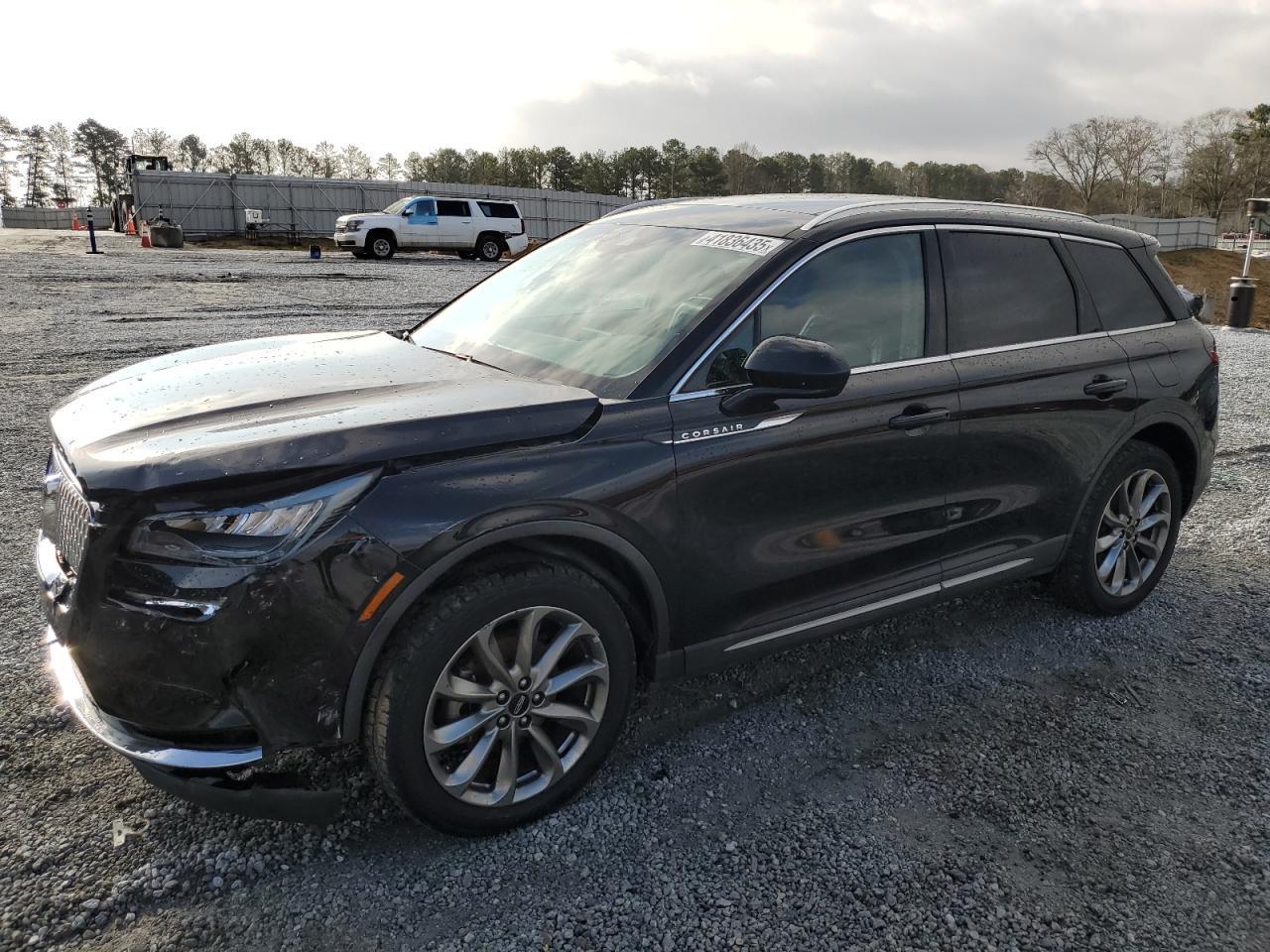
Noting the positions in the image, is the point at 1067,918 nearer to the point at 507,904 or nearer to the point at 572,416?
the point at 507,904

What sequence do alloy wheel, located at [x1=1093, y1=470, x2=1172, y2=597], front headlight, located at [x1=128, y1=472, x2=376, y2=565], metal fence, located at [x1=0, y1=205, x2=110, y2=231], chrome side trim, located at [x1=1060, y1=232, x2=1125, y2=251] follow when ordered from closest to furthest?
front headlight, located at [x1=128, y1=472, x2=376, y2=565], chrome side trim, located at [x1=1060, y1=232, x2=1125, y2=251], alloy wheel, located at [x1=1093, y1=470, x2=1172, y2=597], metal fence, located at [x1=0, y1=205, x2=110, y2=231]

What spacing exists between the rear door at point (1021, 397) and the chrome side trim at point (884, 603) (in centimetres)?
1

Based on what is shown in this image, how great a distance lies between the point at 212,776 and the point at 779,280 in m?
2.29

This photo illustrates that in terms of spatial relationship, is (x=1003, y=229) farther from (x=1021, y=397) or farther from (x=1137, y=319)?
(x=1137, y=319)

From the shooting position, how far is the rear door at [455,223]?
30.6 meters

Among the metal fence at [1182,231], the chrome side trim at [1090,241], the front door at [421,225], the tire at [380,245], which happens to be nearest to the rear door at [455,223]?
the front door at [421,225]

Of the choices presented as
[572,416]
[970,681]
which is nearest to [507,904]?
[572,416]

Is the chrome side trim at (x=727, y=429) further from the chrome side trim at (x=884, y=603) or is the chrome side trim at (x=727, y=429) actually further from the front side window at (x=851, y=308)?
the chrome side trim at (x=884, y=603)

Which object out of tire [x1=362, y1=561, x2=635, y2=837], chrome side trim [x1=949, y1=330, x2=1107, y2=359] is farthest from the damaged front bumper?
chrome side trim [x1=949, y1=330, x2=1107, y2=359]

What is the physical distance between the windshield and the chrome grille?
1.37 m

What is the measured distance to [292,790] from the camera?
2502mm

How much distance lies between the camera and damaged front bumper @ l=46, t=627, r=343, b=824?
7.89 ft

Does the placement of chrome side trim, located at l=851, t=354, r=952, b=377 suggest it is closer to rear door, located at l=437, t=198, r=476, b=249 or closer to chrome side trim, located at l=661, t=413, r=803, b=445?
chrome side trim, located at l=661, t=413, r=803, b=445

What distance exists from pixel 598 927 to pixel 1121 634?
3.04 m
